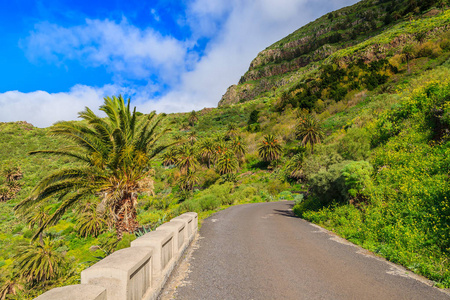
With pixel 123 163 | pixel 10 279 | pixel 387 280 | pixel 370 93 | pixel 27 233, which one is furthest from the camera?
pixel 370 93

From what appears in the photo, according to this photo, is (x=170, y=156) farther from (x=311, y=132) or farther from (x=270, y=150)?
(x=311, y=132)

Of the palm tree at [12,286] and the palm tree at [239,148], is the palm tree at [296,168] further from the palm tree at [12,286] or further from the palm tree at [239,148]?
the palm tree at [12,286]

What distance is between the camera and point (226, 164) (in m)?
49.8

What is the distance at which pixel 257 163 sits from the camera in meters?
59.6

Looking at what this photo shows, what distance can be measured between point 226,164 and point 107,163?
39.6m

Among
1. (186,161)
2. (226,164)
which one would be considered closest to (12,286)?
(186,161)

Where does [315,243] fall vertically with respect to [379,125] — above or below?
below

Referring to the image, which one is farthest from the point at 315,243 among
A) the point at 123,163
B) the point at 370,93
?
the point at 370,93

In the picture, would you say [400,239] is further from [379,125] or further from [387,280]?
[379,125]

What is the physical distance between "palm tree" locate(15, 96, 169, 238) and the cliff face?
3959 inches

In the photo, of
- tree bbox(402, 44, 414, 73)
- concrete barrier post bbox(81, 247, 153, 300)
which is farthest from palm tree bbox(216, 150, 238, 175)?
concrete barrier post bbox(81, 247, 153, 300)

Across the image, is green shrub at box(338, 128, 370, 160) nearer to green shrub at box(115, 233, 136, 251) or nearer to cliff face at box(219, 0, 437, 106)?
green shrub at box(115, 233, 136, 251)

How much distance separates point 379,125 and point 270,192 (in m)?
26.1

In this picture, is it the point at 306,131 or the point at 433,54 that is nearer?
the point at 433,54
